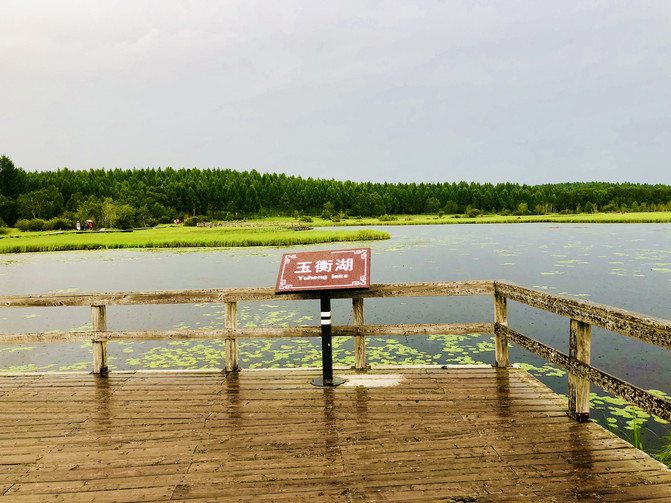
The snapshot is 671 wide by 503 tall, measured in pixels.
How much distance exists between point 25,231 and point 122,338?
8876 centimetres

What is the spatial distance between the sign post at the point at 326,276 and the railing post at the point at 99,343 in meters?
2.74

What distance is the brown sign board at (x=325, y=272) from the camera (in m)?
5.91

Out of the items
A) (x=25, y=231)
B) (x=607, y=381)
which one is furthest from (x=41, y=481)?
(x=25, y=231)

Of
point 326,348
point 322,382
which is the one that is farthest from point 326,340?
point 322,382

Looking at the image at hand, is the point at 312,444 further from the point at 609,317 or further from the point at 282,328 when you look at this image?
the point at 609,317

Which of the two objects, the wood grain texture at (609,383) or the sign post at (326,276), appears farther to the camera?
the sign post at (326,276)

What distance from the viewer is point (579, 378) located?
4879mm

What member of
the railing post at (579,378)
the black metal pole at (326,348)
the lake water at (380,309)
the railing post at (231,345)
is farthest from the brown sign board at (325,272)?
the lake water at (380,309)

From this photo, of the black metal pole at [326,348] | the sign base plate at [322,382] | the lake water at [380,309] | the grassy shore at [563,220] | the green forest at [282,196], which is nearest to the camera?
the black metal pole at [326,348]

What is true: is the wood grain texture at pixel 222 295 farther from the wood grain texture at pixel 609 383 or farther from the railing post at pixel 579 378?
the railing post at pixel 579 378

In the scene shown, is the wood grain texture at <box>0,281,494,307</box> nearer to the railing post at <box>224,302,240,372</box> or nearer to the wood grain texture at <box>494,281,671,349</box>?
the railing post at <box>224,302,240,372</box>

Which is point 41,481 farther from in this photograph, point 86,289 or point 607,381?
point 86,289

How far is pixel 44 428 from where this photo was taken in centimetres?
505

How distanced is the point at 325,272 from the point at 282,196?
162 metres
